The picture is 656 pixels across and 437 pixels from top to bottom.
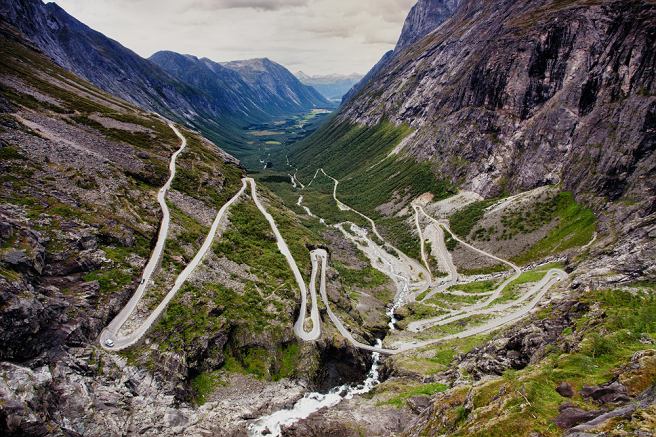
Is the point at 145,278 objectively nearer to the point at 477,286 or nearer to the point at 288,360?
the point at 288,360

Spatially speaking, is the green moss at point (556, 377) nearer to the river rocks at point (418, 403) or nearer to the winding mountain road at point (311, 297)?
the river rocks at point (418, 403)

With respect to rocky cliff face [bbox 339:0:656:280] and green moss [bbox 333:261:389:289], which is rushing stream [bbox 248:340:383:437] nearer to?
green moss [bbox 333:261:389:289]

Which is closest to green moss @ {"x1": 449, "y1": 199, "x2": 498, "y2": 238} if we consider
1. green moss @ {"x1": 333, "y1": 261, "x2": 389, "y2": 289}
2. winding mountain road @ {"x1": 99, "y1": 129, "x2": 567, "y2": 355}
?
winding mountain road @ {"x1": 99, "y1": 129, "x2": 567, "y2": 355}

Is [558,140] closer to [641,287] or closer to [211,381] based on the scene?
[641,287]

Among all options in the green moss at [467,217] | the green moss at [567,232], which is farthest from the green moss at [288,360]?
the green moss at [467,217]

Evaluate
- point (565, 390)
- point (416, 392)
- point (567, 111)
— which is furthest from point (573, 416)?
point (567, 111)

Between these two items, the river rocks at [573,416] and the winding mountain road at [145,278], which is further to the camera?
the winding mountain road at [145,278]

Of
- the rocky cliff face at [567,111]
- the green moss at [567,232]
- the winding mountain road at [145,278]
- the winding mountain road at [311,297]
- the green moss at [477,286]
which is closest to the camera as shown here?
the winding mountain road at [145,278]

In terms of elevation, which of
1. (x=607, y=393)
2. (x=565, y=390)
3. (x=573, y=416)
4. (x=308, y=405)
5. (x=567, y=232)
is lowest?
(x=308, y=405)
